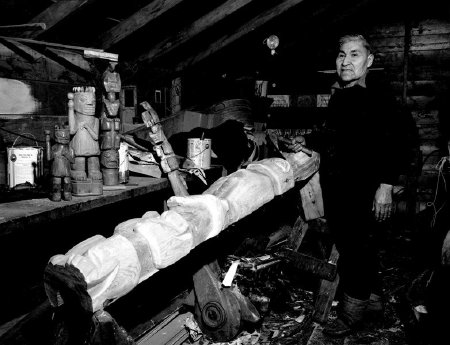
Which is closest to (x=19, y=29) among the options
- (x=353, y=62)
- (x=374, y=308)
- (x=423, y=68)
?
(x=353, y=62)

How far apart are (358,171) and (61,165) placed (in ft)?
8.71

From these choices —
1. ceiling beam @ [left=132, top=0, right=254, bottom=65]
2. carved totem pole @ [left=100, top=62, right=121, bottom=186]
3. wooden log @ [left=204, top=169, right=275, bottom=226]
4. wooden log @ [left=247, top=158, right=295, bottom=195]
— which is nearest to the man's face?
wooden log @ [left=247, top=158, right=295, bottom=195]

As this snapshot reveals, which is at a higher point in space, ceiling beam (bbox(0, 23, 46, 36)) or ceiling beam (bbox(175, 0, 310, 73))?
ceiling beam (bbox(175, 0, 310, 73))

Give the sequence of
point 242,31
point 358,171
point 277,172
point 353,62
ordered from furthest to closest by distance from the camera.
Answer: point 242,31 → point 353,62 → point 358,171 → point 277,172

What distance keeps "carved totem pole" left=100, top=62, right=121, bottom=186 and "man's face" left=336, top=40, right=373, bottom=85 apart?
2370mm

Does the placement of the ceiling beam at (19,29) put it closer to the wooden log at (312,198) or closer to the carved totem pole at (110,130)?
the carved totem pole at (110,130)

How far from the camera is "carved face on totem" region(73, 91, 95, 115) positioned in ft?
8.70

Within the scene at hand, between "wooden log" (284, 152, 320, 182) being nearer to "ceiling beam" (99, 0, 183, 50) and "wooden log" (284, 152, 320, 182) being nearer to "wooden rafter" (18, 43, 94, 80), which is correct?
"ceiling beam" (99, 0, 183, 50)

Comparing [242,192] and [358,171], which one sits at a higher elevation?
[358,171]

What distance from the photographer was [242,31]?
543 cm

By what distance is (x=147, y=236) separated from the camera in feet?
6.50

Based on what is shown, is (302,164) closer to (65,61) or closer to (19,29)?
(65,61)

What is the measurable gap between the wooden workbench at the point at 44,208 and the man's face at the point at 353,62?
245 centimetres

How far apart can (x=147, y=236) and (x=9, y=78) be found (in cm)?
259
